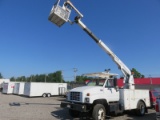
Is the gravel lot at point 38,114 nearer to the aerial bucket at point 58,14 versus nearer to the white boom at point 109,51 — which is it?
the white boom at point 109,51

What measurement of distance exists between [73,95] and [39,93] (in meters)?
19.8

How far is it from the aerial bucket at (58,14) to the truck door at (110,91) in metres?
5.22

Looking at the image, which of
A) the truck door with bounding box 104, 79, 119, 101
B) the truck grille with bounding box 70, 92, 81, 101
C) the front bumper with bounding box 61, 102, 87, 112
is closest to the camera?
the front bumper with bounding box 61, 102, 87, 112

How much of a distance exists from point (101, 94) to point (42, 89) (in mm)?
20889

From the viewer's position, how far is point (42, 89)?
30.8 meters

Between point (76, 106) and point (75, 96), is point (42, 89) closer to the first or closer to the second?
point (75, 96)

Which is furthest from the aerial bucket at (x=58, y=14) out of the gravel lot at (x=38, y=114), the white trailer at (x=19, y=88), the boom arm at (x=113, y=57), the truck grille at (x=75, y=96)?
the white trailer at (x=19, y=88)

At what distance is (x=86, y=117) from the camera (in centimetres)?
1205

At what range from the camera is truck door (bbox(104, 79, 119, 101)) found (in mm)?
11641

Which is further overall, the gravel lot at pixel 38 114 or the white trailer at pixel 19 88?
the white trailer at pixel 19 88

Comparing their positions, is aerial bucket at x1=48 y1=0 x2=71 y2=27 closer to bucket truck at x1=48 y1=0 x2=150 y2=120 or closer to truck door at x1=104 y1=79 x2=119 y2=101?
bucket truck at x1=48 y1=0 x2=150 y2=120

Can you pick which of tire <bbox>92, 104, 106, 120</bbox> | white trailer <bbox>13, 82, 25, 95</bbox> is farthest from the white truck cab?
white trailer <bbox>13, 82, 25, 95</bbox>

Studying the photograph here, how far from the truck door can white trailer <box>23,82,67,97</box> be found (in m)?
19.7

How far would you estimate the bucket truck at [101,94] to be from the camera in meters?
10.8
